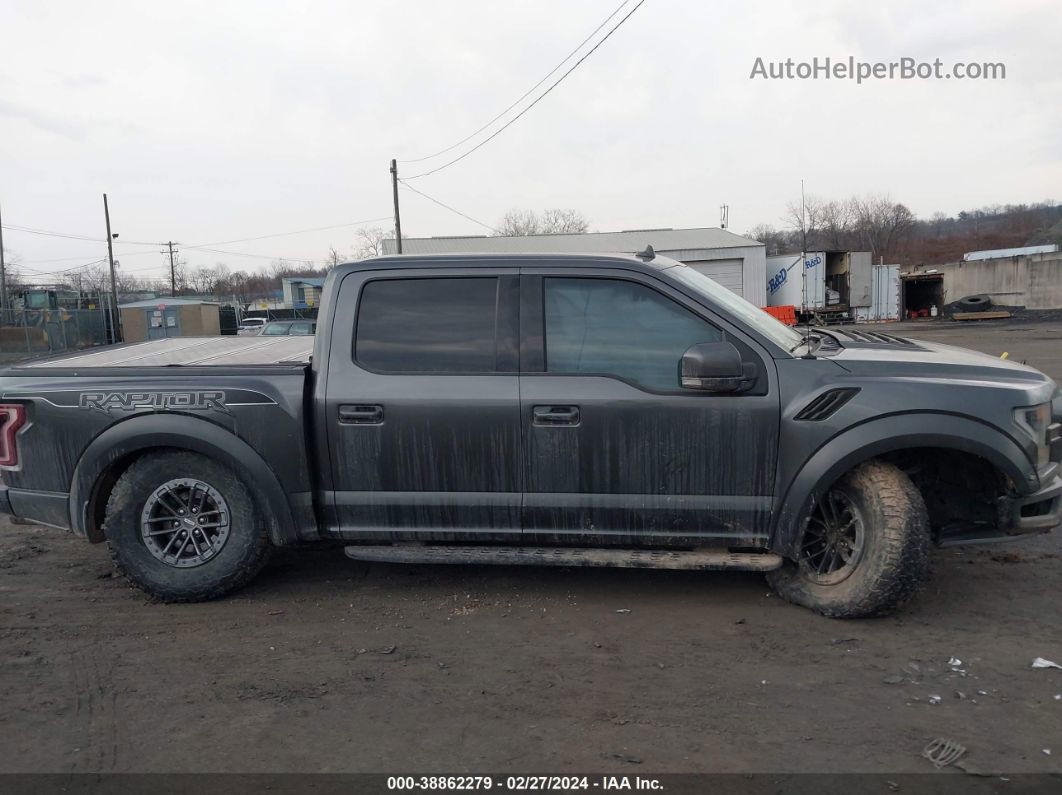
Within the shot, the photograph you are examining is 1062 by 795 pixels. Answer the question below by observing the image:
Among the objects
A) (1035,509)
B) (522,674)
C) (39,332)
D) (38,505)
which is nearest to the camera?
(522,674)

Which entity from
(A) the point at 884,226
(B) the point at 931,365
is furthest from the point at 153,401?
(A) the point at 884,226

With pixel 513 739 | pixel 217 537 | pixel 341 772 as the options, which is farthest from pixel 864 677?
pixel 217 537

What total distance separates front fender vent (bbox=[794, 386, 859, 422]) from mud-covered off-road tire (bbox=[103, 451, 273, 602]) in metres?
2.99

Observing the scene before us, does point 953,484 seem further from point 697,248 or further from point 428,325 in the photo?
point 697,248

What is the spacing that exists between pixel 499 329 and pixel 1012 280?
42171 mm

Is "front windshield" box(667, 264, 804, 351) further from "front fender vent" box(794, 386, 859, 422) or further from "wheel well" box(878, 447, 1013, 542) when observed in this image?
"wheel well" box(878, 447, 1013, 542)

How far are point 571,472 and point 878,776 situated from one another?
6.27 ft

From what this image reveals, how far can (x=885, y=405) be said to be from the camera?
152 inches

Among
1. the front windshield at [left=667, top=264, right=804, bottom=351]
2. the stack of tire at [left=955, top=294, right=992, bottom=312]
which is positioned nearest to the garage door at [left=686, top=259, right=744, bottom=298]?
the stack of tire at [left=955, top=294, right=992, bottom=312]

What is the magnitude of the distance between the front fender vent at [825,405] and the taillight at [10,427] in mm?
4290

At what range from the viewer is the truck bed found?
4.64 m

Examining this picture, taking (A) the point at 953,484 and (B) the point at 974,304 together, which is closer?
(A) the point at 953,484

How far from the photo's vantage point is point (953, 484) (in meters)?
4.21

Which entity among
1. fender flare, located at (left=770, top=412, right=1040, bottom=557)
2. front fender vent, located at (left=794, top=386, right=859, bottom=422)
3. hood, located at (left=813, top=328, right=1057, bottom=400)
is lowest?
fender flare, located at (left=770, top=412, right=1040, bottom=557)
